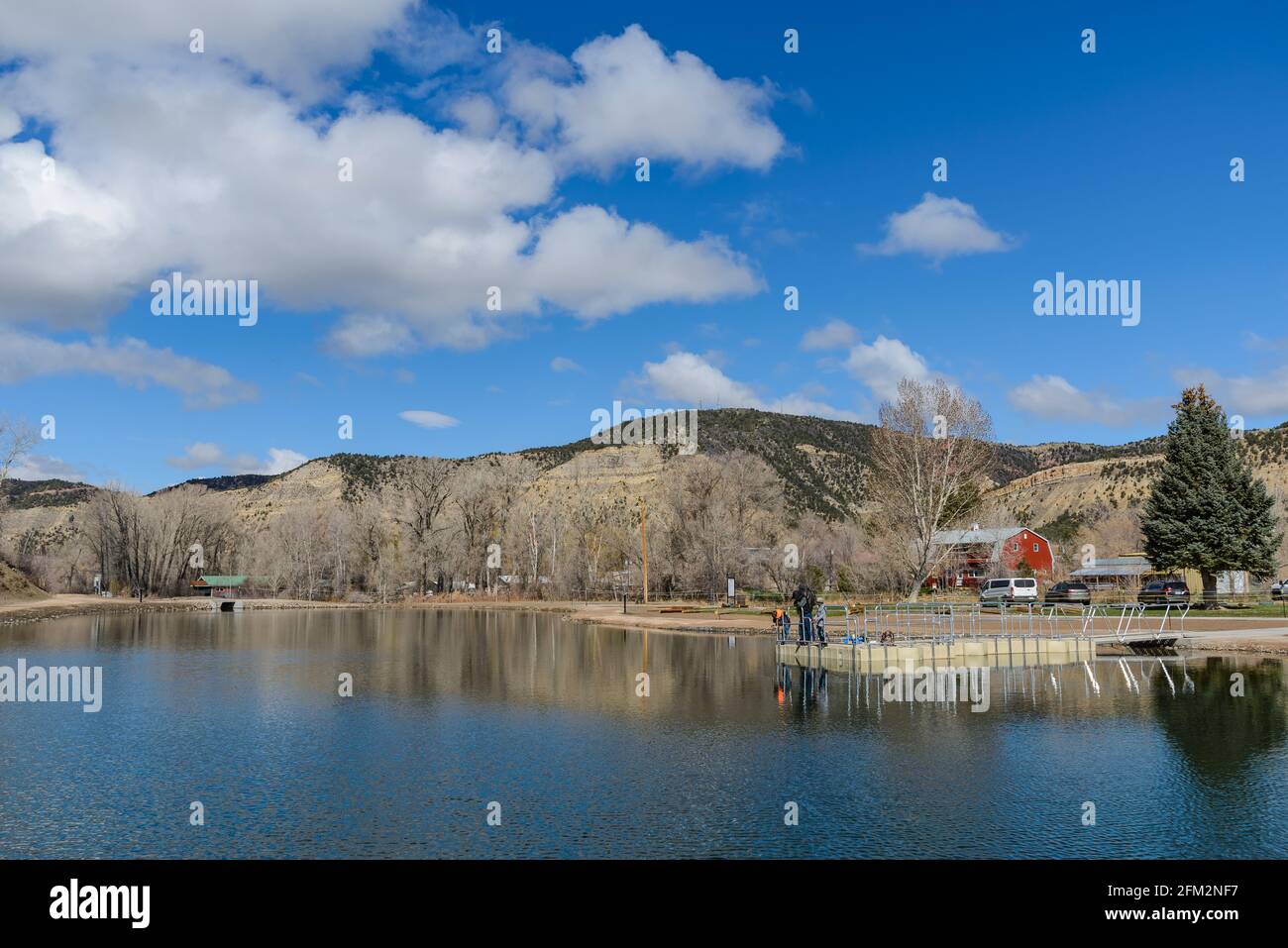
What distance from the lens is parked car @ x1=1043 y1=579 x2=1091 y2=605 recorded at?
184ft

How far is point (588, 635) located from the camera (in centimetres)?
5197

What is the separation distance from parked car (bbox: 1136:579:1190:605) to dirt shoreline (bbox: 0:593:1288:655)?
293 inches

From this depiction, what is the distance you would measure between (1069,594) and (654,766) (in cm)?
4667

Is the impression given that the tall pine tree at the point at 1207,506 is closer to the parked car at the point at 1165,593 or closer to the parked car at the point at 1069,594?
the parked car at the point at 1165,593

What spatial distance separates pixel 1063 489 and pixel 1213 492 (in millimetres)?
94558

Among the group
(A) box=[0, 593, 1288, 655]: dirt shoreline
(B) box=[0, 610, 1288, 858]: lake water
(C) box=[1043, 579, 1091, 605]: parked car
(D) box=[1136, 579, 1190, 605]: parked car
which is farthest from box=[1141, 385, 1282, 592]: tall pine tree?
(B) box=[0, 610, 1288, 858]: lake water

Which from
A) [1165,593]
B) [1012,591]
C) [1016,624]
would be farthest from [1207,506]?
[1016,624]

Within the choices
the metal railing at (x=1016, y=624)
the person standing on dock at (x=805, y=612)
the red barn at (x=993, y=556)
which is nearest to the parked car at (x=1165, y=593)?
the metal railing at (x=1016, y=624)

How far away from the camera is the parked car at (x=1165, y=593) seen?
5091 centimetres

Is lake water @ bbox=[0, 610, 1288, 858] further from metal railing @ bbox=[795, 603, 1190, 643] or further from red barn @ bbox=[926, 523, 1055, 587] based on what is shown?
red barn @ bbox=[926, 523, 1055, 587]

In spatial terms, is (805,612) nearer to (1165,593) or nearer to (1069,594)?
(1069,594)

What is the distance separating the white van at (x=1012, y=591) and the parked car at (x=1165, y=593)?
612 cm
